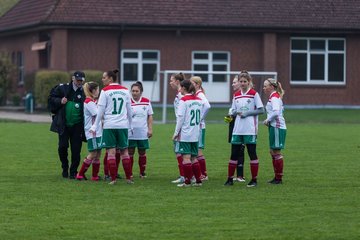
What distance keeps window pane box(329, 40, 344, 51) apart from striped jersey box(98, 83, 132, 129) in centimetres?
3617

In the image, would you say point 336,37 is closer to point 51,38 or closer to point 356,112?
point 356,112

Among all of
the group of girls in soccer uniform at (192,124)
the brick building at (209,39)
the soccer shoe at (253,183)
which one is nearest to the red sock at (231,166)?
the group of girls in soccer uniform at (192,124)

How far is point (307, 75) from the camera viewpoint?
52.6 m

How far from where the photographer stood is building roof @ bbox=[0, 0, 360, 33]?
49812 mm

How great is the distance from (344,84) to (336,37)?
2292mm

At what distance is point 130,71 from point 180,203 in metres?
36.4

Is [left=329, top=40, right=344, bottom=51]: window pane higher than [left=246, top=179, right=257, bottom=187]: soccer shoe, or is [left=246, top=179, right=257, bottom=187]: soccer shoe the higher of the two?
[left=329, top=40, right=344, bottom=51]: window pane

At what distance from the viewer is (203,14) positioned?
50844 mm

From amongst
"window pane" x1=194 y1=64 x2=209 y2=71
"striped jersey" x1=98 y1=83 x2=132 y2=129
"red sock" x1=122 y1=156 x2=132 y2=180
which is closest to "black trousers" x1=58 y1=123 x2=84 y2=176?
"striped jersey" x1=98 y1=83 x2=132 y2=129

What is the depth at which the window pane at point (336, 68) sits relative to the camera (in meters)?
52.8

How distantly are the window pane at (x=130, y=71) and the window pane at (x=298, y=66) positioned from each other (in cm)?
760

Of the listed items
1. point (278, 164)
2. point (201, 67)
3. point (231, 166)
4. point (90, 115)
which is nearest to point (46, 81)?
point (201, 67)

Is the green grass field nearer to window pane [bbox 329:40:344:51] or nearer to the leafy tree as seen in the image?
the leafy tree

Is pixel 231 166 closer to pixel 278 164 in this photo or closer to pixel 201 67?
pixel 278 164
